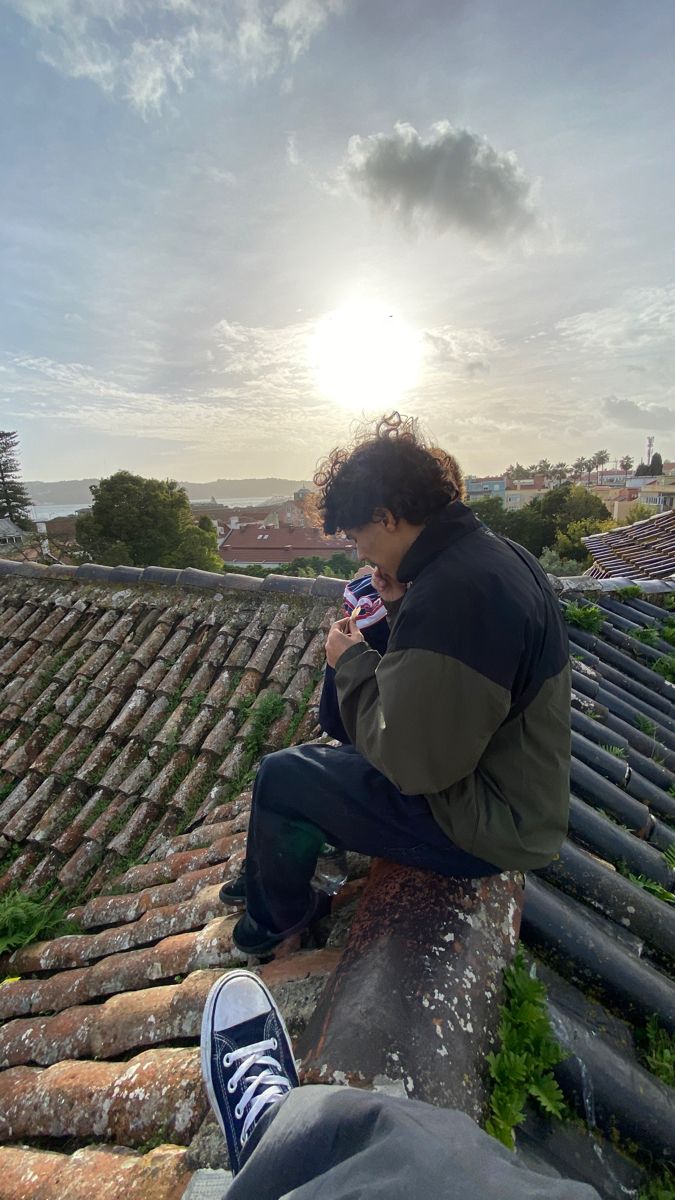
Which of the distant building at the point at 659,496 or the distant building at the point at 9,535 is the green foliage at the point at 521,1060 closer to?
the distant building at the point at 659,496

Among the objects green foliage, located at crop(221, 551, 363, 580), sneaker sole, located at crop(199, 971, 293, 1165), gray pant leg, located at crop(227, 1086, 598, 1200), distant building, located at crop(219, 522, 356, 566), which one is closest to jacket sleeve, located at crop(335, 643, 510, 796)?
gray pant leg, located at crop(227, 1086, 598, 1200)

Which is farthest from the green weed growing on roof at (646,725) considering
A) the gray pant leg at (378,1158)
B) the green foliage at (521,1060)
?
the gray pant leg at (378,1158)

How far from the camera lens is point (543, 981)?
165 centimetres

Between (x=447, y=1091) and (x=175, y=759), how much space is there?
258cm

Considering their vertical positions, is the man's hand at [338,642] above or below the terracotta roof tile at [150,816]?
above

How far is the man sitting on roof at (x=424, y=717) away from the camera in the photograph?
4.32ft

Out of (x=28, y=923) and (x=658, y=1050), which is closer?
(x=658, y=1050)

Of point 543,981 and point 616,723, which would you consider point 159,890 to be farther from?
point 616,723

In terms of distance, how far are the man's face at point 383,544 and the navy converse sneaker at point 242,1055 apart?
1.30 m

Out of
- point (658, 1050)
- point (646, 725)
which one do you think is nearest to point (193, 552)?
point (646, 725)

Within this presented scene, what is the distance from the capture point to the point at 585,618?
15.3 ft

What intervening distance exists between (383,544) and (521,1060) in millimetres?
1408

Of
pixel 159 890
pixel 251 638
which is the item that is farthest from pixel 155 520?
pixel 159 890

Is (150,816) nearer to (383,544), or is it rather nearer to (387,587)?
(387,587)
